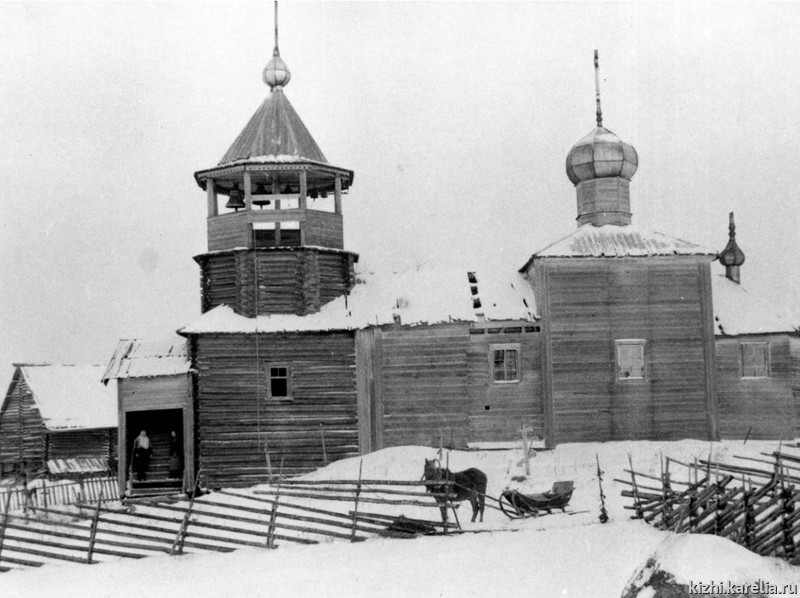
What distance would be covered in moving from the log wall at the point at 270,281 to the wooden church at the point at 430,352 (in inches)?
1.6

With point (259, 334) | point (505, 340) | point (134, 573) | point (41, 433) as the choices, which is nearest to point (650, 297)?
point (505, 340)

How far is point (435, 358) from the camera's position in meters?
25.7

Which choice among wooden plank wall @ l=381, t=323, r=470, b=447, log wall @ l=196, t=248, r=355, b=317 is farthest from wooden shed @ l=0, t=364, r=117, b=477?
wooden plank wall @ l=381, t=323, r=470, b=447

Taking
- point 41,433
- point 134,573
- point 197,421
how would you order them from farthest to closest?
point 41,433, point 197,421, point 134,573

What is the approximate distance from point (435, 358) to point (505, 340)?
6.96ft

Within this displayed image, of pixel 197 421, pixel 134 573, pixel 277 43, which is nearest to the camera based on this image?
pixel 134 573

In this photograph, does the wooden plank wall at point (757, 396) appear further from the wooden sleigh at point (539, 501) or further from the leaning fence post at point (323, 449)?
the leaning fence post at point (323, 449)

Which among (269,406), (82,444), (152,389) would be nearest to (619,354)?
(269,406)

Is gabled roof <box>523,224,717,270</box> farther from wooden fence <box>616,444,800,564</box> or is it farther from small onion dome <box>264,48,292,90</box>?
wooden fence <box>616,444,800,564</box>

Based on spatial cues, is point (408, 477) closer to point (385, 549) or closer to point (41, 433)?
point (385, 549)

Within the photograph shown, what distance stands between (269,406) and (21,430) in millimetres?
17879

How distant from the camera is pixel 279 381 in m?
25.5

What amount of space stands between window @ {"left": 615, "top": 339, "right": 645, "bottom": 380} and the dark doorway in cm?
1311

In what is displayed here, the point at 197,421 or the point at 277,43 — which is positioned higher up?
the point at 277,43
